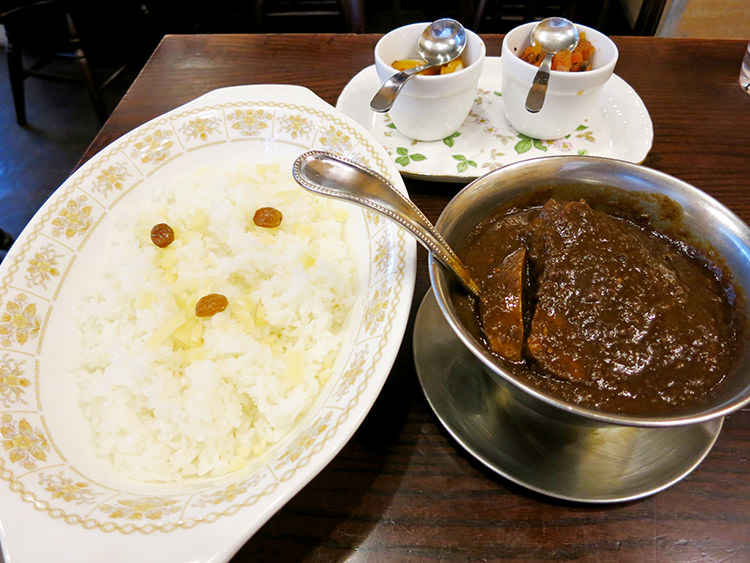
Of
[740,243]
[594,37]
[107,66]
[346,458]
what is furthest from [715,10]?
[107,66]

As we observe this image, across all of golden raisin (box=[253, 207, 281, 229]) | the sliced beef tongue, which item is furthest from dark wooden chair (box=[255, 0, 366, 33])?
the sliced beef tongue

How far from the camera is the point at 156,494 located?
1.13 m

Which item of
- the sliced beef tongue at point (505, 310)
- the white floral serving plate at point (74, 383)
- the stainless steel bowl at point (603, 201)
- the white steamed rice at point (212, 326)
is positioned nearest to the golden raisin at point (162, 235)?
the white steamed rice at point (212, 326)

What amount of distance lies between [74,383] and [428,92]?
157 centimetres

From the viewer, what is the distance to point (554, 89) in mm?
1890

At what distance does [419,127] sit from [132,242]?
1.19 m

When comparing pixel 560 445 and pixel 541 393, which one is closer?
pixel 541 393

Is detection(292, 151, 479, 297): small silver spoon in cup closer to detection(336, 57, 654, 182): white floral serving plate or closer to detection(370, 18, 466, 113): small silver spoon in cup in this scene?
detection(336, 57, 654, 182): white floral serving plate

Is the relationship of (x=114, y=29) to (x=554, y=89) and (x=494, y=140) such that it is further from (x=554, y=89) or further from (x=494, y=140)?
(x=554, y=89)

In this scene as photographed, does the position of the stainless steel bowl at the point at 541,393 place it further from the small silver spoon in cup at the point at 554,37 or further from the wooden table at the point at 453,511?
the small silver spoon in cup at the point at 554,37

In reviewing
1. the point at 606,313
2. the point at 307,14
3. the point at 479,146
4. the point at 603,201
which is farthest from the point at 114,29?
the point at 606,313

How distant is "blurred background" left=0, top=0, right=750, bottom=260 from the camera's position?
12.3 feet

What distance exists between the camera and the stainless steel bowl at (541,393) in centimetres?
114

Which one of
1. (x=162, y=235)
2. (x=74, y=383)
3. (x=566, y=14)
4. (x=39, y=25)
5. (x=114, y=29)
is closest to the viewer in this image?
(x=74, y=383)
